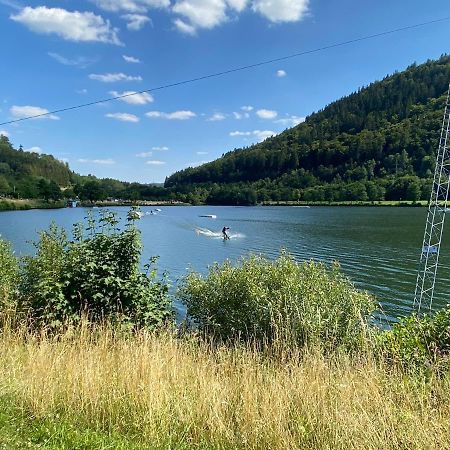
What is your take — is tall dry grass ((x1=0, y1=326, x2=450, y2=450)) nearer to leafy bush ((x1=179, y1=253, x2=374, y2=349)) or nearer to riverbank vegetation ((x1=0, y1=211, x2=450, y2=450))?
riverbank vegetation ((x1=0, y1=211, x2=450, y2=450))

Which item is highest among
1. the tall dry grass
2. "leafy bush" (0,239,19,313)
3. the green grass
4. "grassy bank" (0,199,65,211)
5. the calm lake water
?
the tall dry grass

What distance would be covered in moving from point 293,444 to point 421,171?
18094 centimetres

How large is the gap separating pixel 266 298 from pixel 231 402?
6.80 m

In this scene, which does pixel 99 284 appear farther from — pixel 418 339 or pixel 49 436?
pixel 418 339

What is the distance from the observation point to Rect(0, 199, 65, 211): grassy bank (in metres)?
158

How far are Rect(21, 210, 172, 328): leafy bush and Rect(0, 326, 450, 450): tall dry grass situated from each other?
113 inches

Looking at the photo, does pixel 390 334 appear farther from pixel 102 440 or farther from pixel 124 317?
pixel 102 440

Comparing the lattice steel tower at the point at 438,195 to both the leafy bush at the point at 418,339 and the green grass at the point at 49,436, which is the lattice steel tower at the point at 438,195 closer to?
the leafy bush at the point at 418,339

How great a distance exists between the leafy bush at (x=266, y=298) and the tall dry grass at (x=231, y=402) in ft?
13.5

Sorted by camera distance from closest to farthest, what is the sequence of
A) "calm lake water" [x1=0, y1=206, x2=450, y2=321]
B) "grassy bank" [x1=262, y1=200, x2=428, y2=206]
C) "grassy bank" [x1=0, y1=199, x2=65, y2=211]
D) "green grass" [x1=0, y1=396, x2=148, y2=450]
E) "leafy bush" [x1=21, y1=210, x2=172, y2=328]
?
"green grass" [x1=0, y1=396, x2=148, y2=450] → "leafy bush" [x1=21, y1=210, x2=172, y2=328] → "calm lake water" [x1=0, y1=206, x2=450, y2=321] → "grassy bank" [x1=262, y1=200, x2=428, y2=206] → "grassy bank" [x1=0, y1=199, x2=65, y2=211]

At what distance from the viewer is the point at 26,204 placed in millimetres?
170625

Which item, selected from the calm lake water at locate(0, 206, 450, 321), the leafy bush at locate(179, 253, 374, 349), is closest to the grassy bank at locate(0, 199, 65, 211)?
the calm lake water at locate(0, 206, 450, 321)

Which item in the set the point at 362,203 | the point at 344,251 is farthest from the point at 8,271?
the point at 362,203

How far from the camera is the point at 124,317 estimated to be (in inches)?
357
